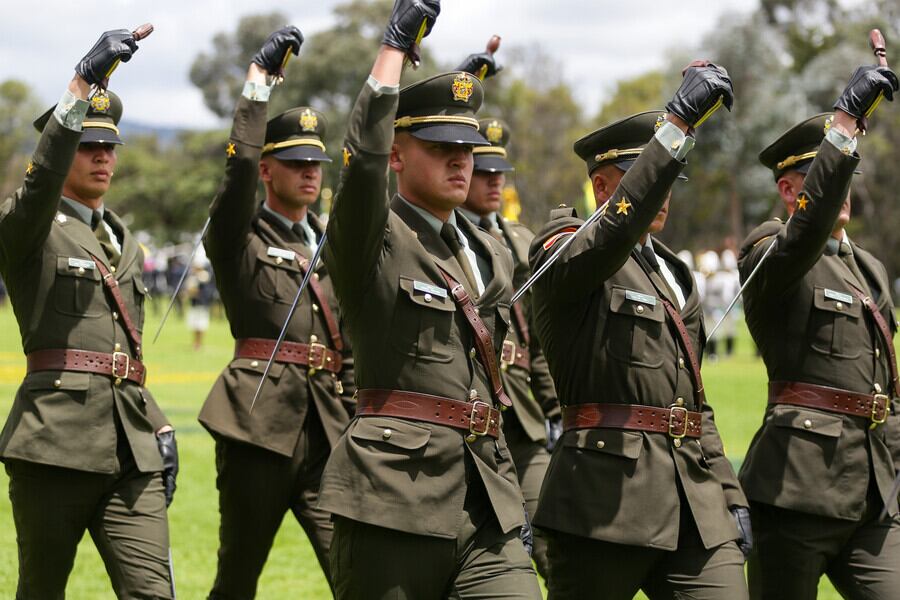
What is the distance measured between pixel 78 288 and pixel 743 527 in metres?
3.04

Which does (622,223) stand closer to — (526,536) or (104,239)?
(526,536)

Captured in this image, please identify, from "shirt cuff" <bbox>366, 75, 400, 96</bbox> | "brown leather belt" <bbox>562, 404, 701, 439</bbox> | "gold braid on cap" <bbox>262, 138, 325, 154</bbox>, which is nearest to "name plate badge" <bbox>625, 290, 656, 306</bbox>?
"brown leather belt" <bbox>562, 404, 701, 439</bbox>

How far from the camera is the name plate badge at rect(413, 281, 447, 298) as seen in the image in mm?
4781

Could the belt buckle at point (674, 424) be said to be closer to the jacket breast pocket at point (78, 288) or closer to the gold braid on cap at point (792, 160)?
the gold braid on cap at point (792, 160)

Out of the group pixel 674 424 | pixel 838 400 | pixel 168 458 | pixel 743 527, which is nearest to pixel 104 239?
pixel 168 458

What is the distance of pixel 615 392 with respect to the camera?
204 inches

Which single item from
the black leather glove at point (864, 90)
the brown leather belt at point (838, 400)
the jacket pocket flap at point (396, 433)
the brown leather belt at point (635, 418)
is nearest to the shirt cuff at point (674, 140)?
the brown leather belt at point (635, 418)

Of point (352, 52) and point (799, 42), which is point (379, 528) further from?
point (799, 42)

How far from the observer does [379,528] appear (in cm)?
465

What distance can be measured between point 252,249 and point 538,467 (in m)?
1.95

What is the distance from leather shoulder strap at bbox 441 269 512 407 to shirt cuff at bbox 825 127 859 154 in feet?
5.76

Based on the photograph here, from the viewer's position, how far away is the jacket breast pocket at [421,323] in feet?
15.6

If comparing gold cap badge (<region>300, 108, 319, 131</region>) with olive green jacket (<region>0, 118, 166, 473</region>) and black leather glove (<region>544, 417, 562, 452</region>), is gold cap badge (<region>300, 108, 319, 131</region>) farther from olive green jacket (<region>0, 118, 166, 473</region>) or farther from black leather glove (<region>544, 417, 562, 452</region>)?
black leather glove (<region>544, 417, 562, 452</region>)

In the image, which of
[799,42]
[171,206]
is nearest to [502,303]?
[799,42]
